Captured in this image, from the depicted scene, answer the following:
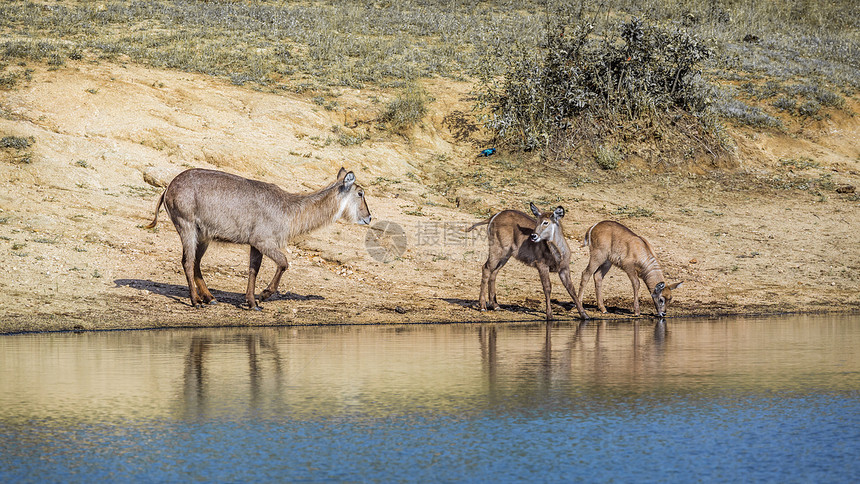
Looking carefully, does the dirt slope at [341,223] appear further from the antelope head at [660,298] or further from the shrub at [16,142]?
the antelope head at [660,298]

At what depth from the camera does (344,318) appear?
45.4 ft

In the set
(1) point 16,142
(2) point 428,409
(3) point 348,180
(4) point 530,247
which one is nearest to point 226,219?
(3) point 348,180

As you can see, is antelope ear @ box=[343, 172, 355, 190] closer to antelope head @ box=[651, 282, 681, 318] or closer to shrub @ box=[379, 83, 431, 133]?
antelope head @ box=[651, 282, 681, 318]

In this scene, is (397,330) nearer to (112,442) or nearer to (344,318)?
(344,318)

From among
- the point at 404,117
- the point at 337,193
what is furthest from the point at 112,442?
the point at 404,117

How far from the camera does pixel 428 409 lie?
23.4 ft

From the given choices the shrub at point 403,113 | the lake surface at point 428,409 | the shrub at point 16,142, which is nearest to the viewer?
the lake surface at point 428,409

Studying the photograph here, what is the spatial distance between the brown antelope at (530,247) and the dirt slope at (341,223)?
59cm

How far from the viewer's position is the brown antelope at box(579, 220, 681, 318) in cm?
1538

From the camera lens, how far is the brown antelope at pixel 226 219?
1420cm

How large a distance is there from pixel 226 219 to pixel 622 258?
6.60 meters

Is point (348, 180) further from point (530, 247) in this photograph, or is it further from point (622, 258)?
point (622, 258)

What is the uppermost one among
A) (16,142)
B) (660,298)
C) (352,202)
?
(16,142)

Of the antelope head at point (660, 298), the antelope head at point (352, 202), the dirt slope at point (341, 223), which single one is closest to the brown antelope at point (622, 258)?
the antelope head at point (660, 298)
